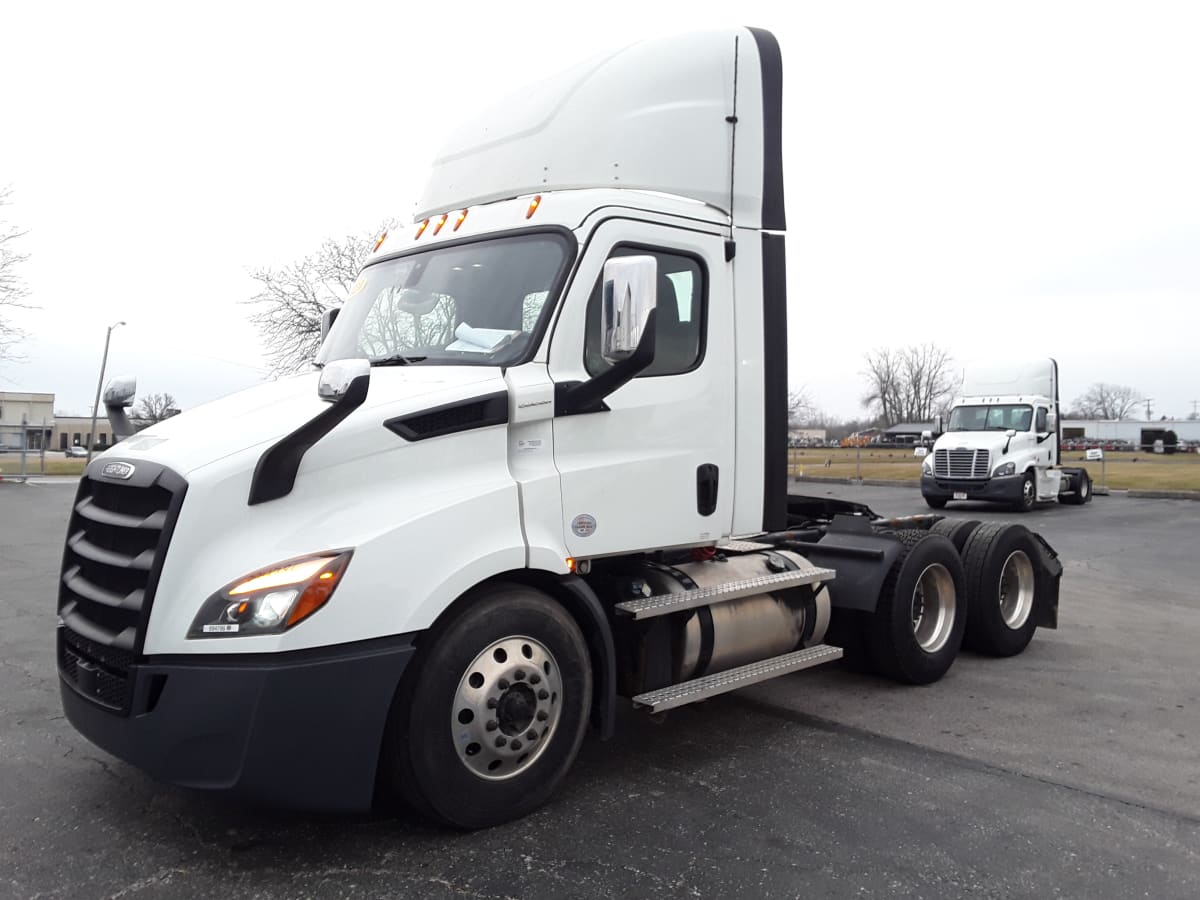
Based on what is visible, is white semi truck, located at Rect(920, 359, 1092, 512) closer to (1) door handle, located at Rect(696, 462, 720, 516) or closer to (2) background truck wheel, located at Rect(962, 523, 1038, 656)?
(2) background truck wheel, located at Rect(962, 523, 1038, 656)

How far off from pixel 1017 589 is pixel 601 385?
475cm

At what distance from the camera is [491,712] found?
3785 mm

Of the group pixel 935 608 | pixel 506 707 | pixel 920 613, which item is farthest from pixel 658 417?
pixel 935 608

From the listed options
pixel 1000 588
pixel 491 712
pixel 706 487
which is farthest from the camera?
pixel 1000 588

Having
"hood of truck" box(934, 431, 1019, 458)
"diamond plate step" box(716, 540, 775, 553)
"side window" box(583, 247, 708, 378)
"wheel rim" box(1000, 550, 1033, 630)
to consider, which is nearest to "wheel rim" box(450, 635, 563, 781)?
"side window" box(583, 247, 708, 378)

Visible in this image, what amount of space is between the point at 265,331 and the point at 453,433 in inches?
1080

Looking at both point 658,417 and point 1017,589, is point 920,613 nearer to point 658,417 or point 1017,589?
point 1017,589

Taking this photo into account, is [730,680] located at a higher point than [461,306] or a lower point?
lower

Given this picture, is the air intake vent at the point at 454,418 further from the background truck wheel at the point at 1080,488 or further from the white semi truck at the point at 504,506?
the background truck wheel at the point at 1080,488

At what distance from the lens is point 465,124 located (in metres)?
5.65

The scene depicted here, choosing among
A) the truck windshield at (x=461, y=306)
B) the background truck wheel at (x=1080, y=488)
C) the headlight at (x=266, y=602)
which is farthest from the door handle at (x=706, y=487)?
the background truck wheel at (x=1080, y=488)

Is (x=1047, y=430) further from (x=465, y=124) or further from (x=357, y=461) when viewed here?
(x=357, y=461)

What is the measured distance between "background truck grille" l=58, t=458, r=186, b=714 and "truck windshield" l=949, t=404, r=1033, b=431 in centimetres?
2186

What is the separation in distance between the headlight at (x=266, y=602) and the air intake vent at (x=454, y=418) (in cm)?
70
